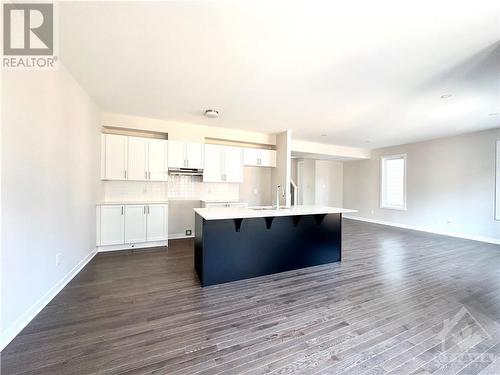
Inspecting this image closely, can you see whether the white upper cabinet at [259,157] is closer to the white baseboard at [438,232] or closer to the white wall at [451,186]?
the white wall at [451,186]

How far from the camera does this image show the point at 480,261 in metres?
3.72

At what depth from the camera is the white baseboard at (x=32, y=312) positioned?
1.66m

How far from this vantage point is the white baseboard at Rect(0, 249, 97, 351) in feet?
5.46

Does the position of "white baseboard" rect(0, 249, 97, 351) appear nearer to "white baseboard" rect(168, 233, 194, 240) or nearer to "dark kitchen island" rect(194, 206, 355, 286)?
"dark kitchen island" rect(194, 206, 355, 286)

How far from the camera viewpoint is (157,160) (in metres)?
4.60

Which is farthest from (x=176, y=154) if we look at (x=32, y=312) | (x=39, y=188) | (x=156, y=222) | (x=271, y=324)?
(x=271, y=324)

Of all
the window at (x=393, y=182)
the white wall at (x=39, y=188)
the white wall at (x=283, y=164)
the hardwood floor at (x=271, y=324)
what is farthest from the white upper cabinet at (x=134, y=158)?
the window at (x=393, y=182)

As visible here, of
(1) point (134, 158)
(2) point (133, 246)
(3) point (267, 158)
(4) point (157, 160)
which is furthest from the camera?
(3) point (267, 158)

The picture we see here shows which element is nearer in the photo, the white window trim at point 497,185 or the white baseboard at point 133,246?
the white baseboard at point 133,246

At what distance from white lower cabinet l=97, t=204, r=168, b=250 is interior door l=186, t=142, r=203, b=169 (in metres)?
1.12

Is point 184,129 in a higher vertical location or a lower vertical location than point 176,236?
→ higher

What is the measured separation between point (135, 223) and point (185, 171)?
1.54 m

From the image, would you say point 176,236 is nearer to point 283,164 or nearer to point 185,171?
point 185,171

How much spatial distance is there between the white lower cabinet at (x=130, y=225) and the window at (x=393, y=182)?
7049mm
